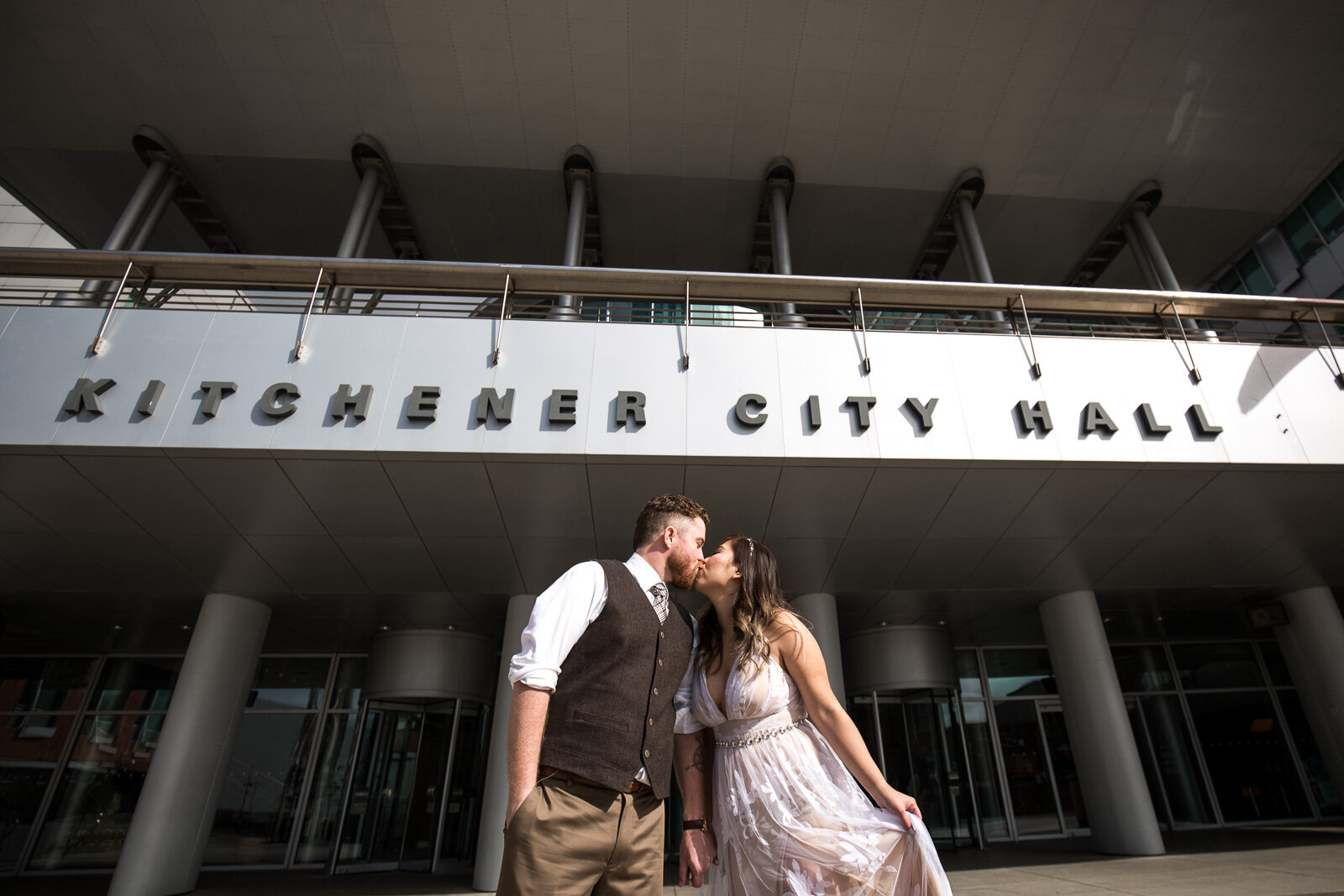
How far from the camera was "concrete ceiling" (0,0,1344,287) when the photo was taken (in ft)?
31.2

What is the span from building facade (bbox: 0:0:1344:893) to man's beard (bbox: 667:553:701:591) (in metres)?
4.19

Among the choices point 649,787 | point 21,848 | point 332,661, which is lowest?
point 21,848

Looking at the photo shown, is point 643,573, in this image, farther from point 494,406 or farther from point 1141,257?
point 1141,257

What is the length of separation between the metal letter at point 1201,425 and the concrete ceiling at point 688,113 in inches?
239

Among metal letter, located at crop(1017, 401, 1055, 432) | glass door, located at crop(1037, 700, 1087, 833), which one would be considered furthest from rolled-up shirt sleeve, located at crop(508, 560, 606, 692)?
glass door, located at crop(1037, 700, 1087, 833)

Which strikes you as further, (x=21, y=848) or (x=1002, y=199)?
(x=1002, y=199)

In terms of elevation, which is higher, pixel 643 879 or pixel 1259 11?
→ pixel 1259 11

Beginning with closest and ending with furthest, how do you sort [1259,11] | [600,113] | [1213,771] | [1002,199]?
[1259,11] → [600,113] → [1002,199] → [1213,771]

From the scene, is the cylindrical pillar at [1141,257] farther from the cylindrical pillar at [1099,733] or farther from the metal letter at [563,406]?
the metal letter at [563,406]

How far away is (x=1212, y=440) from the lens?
22.5 feet

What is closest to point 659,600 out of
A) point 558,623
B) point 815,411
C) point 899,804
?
point 558,623

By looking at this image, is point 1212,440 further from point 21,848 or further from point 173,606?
point 21,848

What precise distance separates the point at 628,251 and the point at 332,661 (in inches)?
375

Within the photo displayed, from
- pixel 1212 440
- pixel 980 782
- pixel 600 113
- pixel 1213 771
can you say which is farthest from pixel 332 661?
pixel 1213 771
